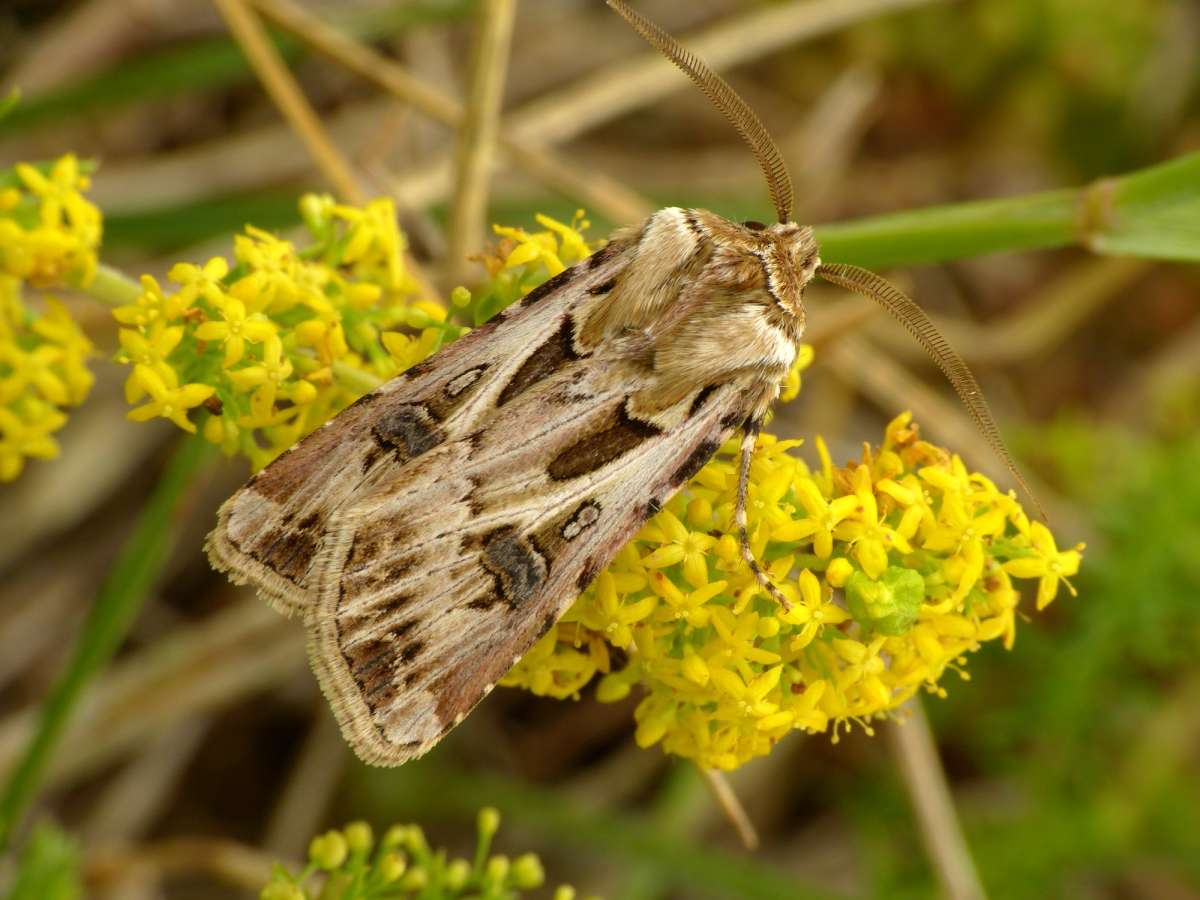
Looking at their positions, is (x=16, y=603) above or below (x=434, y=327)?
above

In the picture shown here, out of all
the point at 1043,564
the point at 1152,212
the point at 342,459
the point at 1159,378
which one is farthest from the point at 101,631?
the point at 1159,378

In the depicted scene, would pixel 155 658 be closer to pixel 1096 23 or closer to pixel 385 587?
pixel 385 587

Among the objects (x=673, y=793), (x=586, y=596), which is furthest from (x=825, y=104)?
(x=586, y=596)

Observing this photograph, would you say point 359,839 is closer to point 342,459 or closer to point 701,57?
point 342,459

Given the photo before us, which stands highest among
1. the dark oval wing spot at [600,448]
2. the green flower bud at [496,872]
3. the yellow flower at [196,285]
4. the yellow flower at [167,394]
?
the yellow flower at [196,285]

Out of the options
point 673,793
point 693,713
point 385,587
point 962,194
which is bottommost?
point 673,793

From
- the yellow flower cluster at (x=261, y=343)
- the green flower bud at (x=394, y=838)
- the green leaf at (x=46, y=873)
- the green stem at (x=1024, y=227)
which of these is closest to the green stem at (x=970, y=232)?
the green stem at (x=1024, y=227)

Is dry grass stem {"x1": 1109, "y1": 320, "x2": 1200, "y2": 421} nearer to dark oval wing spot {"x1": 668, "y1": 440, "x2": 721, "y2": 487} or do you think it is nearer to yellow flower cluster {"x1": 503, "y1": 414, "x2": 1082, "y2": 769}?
yellow flower cluster {"x1": 503, "y1": 414, "x2": 1082, "y2": 769}

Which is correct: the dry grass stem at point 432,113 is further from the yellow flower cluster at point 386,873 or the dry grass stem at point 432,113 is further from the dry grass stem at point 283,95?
the yellow flower cluster at point 386,873
